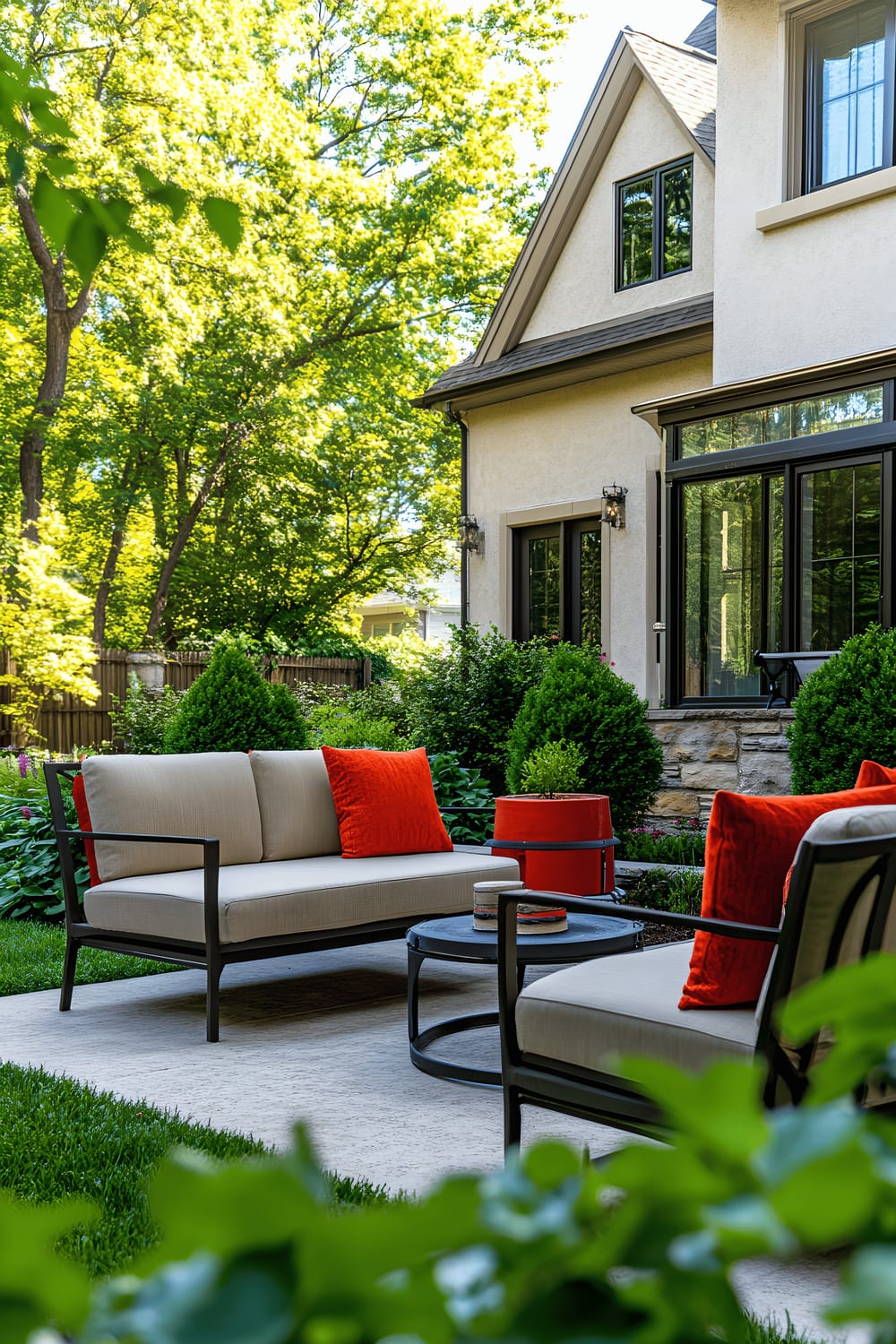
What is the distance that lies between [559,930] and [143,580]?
19.4m

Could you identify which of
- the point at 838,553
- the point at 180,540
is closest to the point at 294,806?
the point at 838,553

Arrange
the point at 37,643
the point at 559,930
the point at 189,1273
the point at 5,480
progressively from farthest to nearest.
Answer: the point at 5,480 → the point at 37,643 → the point at 559,930 → the point at 189,1273

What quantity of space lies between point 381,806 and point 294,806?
0.41 meters

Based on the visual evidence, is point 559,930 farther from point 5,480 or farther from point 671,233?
point 5,480

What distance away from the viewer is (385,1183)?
10.3 ft

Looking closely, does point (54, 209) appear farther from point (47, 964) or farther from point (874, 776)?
point (47, 964)

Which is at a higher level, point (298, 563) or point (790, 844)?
point (298, 563)

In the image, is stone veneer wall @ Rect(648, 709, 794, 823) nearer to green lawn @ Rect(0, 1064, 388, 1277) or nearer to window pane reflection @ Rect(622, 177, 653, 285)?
green lawn @ Rect(0, 1064, 388, 1277)

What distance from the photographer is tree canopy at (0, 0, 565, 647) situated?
17.9 meters

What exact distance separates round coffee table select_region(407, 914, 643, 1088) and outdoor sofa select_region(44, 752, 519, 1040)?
63 centimetres

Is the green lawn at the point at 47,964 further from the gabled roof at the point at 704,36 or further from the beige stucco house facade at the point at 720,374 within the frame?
the gabled roof at the point at 704,36

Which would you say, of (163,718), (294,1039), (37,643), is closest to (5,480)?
(37,643)

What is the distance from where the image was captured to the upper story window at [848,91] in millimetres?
8773

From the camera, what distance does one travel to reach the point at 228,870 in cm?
539
